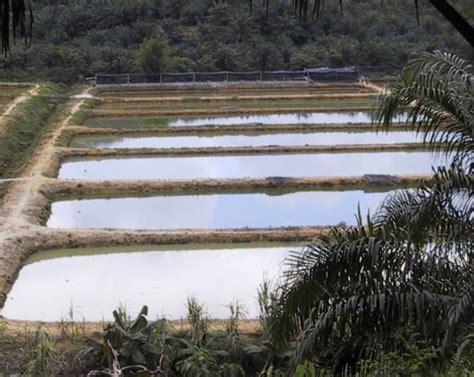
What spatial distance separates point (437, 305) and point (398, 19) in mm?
36740

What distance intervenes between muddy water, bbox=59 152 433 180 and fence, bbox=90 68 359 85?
528 inches

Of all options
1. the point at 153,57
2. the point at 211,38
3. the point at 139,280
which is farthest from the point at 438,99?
the point at 211,38

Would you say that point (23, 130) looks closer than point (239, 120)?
Yes

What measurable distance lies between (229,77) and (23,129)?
13.2 m

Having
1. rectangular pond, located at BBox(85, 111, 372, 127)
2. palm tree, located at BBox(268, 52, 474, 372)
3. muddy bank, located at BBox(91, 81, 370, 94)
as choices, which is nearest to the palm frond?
palm tree, located at BBox(268, 52, 474, 372)

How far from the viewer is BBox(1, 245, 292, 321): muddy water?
25.0ft

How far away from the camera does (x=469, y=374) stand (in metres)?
2.64

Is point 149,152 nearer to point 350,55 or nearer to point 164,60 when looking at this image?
point 164,60

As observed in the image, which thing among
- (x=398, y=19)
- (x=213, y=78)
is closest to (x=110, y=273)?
(x=213, y=78)

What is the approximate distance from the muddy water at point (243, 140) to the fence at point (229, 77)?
10710 mm

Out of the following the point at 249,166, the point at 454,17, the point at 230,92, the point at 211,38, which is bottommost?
the point at 249,166

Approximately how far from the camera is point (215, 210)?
453 inches

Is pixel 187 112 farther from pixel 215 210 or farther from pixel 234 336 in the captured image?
pixel 234 336

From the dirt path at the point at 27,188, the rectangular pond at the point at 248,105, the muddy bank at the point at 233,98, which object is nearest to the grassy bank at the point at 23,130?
the dirt path at the point at 27,188
